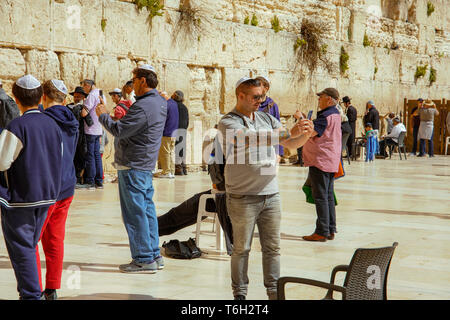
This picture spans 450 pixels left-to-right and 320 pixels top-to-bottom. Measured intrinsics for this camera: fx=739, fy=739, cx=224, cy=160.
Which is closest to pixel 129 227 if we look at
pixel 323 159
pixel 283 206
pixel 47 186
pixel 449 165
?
pixel 47 186

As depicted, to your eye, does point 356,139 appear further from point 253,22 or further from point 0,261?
point 0,261

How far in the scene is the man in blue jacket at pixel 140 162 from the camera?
6090mm

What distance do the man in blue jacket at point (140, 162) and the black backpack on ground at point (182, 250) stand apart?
22.7 inches

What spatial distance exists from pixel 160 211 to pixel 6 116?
2.30 metres

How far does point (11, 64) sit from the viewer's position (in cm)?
1167

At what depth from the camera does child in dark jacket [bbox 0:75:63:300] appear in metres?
4.50

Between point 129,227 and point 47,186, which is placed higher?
point 47,186

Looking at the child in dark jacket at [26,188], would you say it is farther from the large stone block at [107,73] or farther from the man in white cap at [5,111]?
the large stone block at [107,73]

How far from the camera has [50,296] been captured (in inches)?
203

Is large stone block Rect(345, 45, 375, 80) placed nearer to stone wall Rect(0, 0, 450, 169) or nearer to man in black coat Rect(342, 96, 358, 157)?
stone wall Rect(0, 0, 450, 169)

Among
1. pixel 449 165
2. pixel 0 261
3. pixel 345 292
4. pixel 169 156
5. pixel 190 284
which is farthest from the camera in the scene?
pixel 449 165

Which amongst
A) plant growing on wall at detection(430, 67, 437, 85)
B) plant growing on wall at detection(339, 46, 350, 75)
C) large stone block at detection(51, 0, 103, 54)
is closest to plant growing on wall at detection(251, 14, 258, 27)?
plant growing on wall at detection(339, 46, 350, 75)

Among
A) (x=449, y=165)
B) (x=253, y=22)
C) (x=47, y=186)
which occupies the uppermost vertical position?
(x=253, y=22)

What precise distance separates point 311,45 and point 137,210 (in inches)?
522
